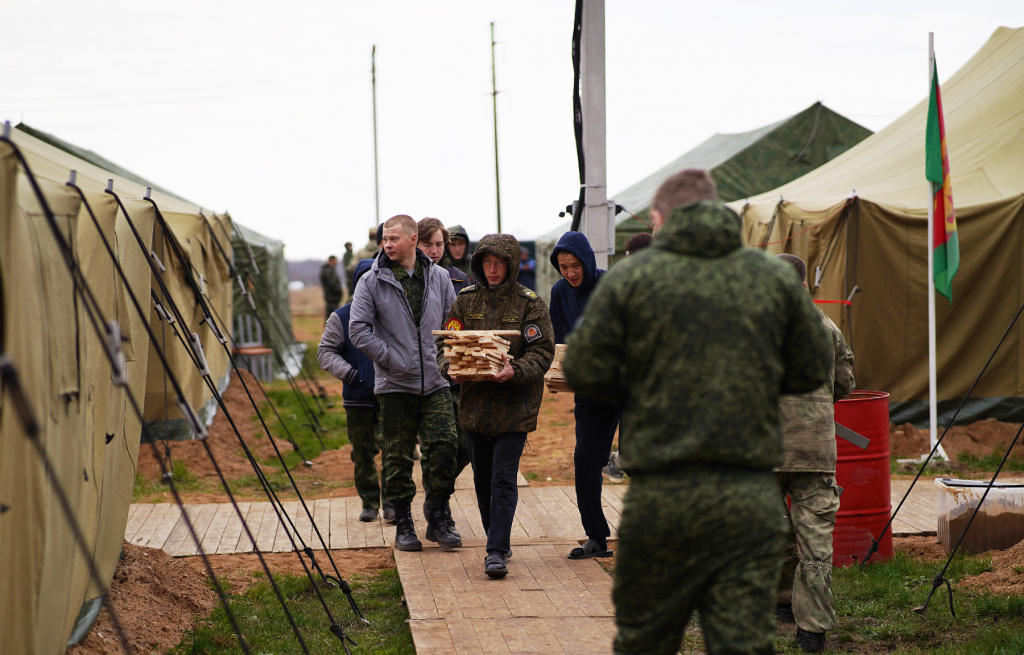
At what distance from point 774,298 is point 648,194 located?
57.3 ft

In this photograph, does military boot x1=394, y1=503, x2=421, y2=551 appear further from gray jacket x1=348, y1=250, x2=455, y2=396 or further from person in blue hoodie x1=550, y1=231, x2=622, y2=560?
person in blue hoodie x1=550, y1=231, x2=622, y2=560

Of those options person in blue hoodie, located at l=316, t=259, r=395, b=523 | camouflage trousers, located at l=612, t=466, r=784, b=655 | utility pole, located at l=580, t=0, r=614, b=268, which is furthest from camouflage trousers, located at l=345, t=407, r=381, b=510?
camouflage trousers, located at l=612, t=466, r=784, b=655

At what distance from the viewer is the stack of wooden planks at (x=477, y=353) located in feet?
17.5

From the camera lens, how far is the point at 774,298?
2.74 meters

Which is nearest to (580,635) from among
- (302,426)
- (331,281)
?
(302,426)

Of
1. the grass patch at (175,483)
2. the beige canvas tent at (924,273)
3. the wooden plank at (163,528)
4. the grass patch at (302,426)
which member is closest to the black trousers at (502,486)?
the wooden plank at (163,528)

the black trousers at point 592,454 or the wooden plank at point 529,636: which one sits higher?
the black trousers at point 592,454

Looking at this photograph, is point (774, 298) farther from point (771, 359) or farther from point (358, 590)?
point (358, 590)

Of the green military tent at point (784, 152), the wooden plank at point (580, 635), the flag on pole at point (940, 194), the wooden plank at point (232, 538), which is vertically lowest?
the wooden plank at point (232, 538)

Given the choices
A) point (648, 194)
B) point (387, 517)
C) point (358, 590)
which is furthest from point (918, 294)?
point (648, 194)

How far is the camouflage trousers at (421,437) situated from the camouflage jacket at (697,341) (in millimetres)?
3383

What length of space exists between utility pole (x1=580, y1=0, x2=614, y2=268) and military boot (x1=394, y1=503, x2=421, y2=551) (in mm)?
2936

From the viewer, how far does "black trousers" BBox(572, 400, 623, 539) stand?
232 inches

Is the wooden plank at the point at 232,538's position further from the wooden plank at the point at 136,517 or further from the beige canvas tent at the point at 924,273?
the beige canvas tent at the point at 924,273
